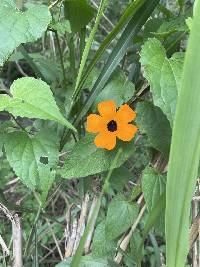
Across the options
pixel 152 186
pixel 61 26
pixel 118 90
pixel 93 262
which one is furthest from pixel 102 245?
pixel 61 26

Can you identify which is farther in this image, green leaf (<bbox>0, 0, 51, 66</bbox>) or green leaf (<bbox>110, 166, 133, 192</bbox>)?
green leaf (<bbox>110, 166, 133, 192</bbox>)

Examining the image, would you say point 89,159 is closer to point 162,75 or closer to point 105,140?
point 105,140

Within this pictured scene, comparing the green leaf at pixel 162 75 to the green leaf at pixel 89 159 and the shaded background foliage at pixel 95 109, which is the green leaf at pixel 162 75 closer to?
the shaded background foliage at pixel 95 109

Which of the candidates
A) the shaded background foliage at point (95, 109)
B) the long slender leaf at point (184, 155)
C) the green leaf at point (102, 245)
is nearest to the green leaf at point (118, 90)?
the shaded background foliage at point (95, 109)

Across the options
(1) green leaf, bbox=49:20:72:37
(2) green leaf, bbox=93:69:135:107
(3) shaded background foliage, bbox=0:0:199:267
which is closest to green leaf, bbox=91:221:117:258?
(3) shaded background foliage, bbox=0:0:199:267

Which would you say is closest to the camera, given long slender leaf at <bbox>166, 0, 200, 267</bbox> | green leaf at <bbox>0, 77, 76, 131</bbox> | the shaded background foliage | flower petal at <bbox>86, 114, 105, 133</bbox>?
long slender leaf at <bbox>166, 0, 200, 267</bbox>

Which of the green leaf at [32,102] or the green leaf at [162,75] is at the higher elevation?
the green leaf at [162,75]

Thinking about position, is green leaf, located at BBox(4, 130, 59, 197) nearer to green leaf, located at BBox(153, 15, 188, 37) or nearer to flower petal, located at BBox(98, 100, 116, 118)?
flower petal, located at BBox(98, 100, 116, 118)
